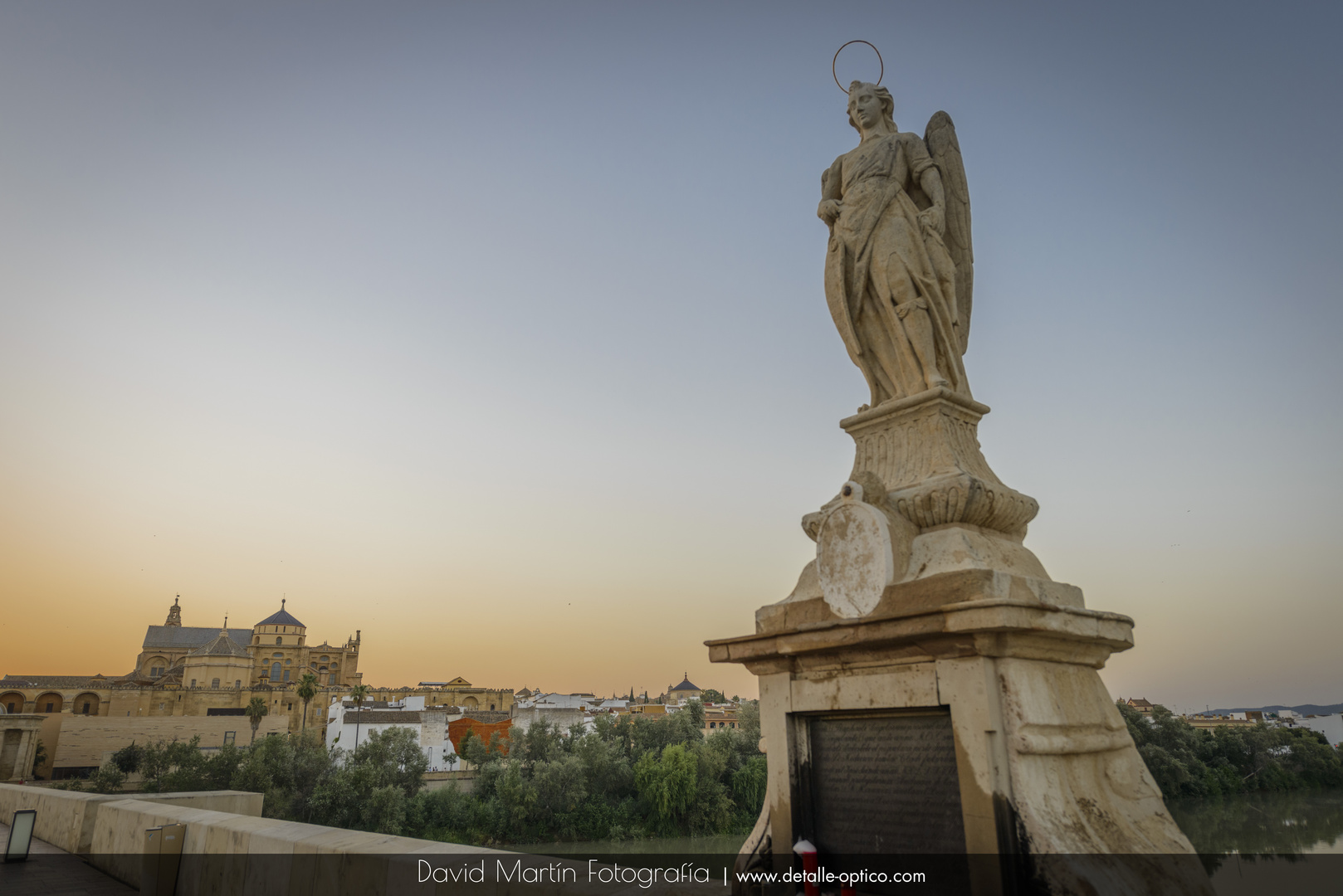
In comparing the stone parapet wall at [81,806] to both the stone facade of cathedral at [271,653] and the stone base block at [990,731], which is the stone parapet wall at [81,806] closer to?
the stone base block at [990,731]

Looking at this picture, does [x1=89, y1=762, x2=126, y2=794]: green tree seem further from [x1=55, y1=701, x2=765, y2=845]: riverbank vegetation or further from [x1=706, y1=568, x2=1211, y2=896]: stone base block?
[x1=706, y1=568, x2=1211, y2=896]: stone base block

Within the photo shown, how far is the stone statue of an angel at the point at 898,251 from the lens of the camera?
4316 millimetres

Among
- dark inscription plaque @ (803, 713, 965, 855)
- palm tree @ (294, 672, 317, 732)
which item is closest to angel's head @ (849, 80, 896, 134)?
dark inscription plaque @ (803, 713, 965, 855)

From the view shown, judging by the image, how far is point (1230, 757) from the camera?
2819 centimetres

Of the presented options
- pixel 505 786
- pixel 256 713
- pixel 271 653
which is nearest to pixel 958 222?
pixel 505 786

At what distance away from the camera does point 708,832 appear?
3344 cm

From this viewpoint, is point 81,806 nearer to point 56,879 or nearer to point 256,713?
point 56,879

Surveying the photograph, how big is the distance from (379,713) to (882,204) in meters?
53.3

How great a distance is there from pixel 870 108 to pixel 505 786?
33.9m

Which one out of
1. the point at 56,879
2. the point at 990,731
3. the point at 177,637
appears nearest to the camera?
the point at 990,731

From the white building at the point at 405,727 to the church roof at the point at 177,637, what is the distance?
32934mm

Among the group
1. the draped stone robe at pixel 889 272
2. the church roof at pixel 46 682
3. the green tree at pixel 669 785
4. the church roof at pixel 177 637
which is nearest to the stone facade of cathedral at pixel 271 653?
the church roof at pixel 177 637

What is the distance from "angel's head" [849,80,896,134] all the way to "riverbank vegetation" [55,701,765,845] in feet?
94.2

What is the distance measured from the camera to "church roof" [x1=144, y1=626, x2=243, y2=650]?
75.4 meters
